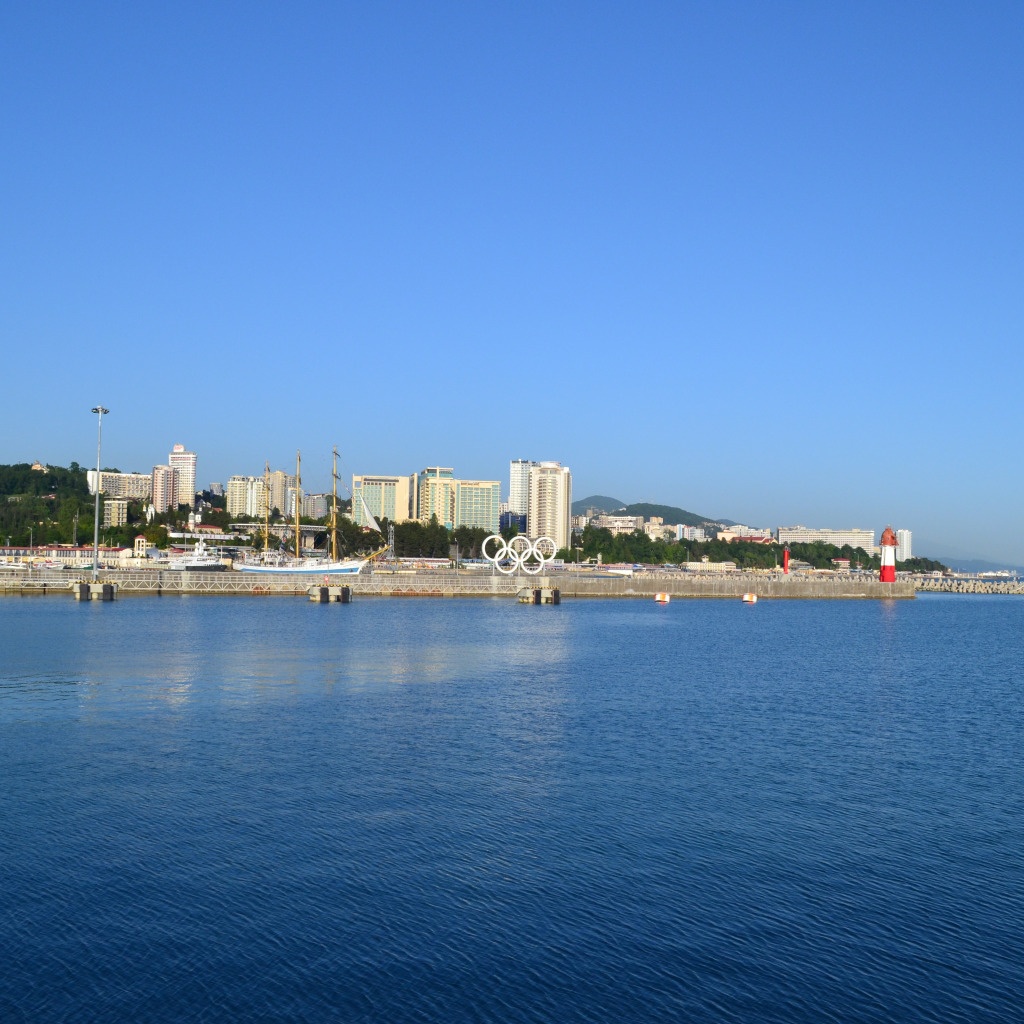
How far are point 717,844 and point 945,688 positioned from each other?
2176cm

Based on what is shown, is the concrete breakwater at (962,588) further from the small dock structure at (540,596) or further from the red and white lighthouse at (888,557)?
the small dock structure at (540,596)

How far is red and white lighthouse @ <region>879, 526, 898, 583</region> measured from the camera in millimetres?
104625

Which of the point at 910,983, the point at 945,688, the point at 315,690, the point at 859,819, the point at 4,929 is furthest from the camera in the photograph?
the point at 945,688

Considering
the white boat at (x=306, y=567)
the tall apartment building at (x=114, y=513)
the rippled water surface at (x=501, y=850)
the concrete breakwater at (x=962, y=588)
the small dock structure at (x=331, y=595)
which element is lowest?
the concrete breakwater at (x=962, y=588)

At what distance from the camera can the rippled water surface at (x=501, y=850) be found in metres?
9.80

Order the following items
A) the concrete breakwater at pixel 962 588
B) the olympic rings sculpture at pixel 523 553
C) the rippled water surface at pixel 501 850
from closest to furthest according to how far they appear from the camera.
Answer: the rippled water surface at pixel 501 850, the olympic rings sculpture at pixel 523 553, the concrete breakwater at pixel 962 588

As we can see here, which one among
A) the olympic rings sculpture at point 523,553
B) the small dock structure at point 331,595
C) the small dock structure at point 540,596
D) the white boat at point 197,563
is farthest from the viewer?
the white boat at point 197,563

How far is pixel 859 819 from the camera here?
15750mm

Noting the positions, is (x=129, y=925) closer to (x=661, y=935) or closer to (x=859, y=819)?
(x=661, y=935)

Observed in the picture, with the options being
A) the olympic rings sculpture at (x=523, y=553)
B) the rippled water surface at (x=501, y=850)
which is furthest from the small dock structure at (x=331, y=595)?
the rippled water surface at (x=501, y=850)

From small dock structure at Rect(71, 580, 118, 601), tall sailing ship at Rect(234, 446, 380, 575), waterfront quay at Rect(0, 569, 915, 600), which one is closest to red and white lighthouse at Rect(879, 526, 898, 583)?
waterfront quay at Rect(0, 569, 915, 600)

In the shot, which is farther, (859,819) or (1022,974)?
(859,819)

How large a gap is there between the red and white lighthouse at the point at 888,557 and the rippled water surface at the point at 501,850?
77.4 m

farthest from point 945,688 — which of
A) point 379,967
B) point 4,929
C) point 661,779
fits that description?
point 4,929
